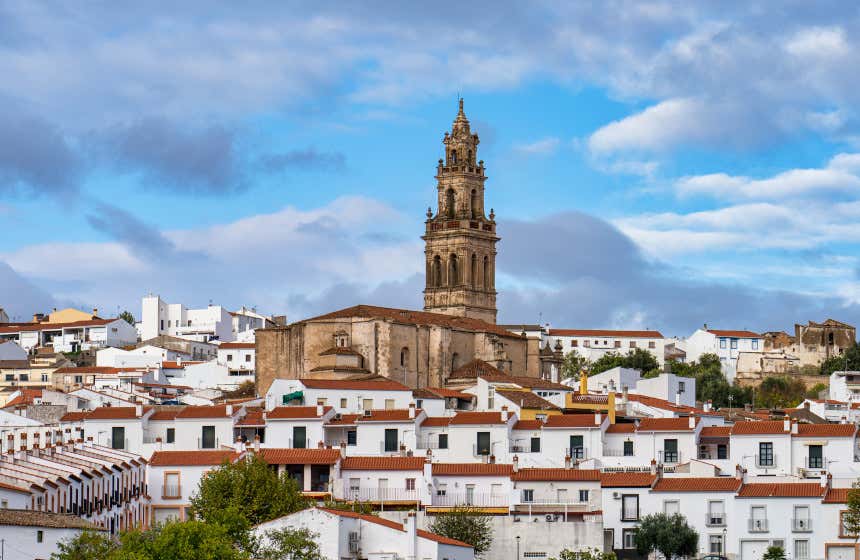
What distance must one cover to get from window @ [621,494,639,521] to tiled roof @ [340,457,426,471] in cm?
771

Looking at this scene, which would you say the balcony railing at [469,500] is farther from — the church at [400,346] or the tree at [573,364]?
the tree at [573,364]

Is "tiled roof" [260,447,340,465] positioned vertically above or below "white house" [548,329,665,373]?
below

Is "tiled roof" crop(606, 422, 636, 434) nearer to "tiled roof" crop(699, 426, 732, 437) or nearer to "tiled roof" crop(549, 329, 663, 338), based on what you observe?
"tiled roof" crop(699, 426, 732, 437)

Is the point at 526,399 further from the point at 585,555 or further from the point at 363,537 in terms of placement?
the point at 363,537

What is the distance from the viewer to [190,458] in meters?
74.6

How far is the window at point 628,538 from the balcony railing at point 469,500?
4.38 m

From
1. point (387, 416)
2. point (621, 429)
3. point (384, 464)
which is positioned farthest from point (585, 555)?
point (387, 416)

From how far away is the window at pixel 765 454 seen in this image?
259 feet

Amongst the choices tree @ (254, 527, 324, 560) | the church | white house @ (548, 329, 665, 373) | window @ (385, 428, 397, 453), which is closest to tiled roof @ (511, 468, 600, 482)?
window @ (385, 428, 397, 453)

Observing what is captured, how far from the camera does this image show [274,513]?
6619 centimetres

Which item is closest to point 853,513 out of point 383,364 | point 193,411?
point 193,411

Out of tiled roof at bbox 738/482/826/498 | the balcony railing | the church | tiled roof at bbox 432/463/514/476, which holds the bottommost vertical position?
the balcony railing

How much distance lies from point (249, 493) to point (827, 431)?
2484cm

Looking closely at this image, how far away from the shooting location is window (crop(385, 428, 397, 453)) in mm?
81375
